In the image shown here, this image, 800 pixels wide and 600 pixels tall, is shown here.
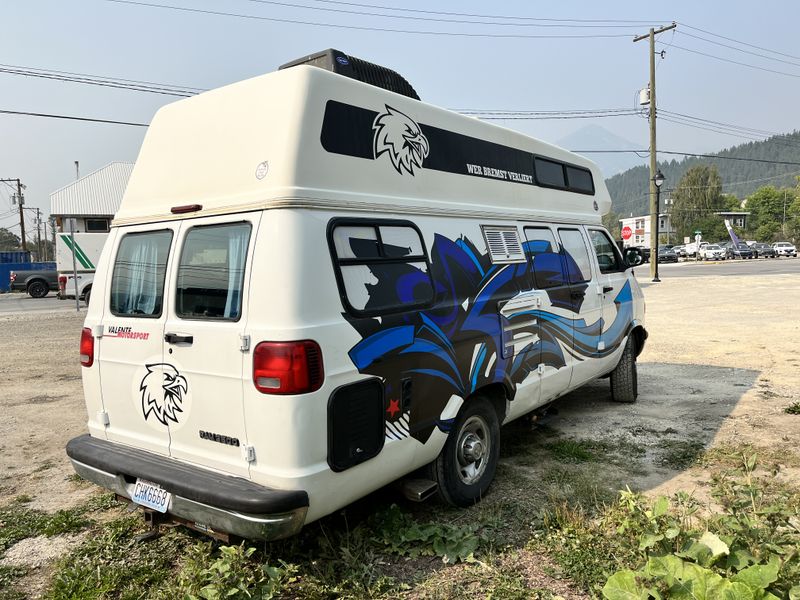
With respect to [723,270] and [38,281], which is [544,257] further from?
[723,270]

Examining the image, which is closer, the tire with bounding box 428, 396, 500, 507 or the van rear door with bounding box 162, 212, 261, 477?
the van rear door with bounding box 162, 212, 261, 477

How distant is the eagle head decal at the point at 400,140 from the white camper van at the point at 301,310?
0.01 metres

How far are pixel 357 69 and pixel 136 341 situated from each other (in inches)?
92.6

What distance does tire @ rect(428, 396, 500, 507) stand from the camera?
3.81 metres

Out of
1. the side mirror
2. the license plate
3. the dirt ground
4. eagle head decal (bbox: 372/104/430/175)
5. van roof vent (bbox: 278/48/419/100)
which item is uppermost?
van roof vent (bbox: 278/48/419/100)

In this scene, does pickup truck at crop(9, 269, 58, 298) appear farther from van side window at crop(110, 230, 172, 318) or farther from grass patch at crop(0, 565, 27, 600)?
grass patch at crop(0, 565, 27, 600)

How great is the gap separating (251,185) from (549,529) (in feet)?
9.14

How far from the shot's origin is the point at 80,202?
3784 cm

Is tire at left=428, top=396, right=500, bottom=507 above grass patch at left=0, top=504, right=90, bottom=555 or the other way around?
above

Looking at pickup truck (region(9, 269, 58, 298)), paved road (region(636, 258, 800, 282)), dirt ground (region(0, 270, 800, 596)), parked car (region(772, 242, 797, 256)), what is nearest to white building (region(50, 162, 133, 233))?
pickup truck (region(9, 269, 58, 298))

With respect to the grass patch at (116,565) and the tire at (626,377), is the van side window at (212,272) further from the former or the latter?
the tire at (626,377)

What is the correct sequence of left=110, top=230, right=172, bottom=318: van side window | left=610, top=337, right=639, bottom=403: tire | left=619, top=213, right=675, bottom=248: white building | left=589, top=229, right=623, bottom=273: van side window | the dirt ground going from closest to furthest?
left=110, top=230, right=172, bottom=318: van side window
the dirt ground
left=589, top=229, right=623, bottom=273: van side window
left=610, top=337, right=639, bottom=403: tire
left=619, top=213, right=675, bottom=248: white building

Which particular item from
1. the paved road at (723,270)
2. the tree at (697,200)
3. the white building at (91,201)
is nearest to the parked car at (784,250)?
the paved road at (723,270)

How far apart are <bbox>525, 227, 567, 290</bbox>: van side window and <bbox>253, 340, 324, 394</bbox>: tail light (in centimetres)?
254
